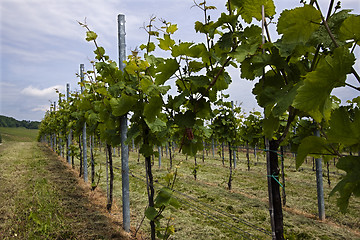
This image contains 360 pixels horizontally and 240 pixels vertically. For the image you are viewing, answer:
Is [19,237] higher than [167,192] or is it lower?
lower

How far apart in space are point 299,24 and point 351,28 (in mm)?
147

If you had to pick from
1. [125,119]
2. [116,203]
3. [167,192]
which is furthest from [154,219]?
[116,203]

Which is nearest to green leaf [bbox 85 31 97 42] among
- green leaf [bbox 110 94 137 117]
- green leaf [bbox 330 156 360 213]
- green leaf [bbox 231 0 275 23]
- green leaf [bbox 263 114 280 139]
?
green leaf [bbox 110 94 137 117]

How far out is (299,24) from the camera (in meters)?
0.77

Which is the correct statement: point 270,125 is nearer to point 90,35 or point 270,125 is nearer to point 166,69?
point 166,69

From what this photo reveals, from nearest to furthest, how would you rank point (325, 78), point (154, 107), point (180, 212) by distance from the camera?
1. point (325, 78)
2. point (154, 107)
3. point (180, 212)

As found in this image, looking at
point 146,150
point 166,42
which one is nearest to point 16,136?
point 146,150

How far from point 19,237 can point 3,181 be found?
5.75 m

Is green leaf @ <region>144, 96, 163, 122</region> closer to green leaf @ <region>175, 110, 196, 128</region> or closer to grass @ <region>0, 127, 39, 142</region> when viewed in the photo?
green leaf @ <region>175, 110, 196, 128</region>

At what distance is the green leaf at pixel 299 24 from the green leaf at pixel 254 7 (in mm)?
387

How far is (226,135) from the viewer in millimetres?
9531

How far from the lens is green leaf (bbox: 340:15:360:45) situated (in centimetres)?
71

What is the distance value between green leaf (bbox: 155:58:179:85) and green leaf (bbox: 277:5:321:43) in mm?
657

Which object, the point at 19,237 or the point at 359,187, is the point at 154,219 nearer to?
the point at 359,187
